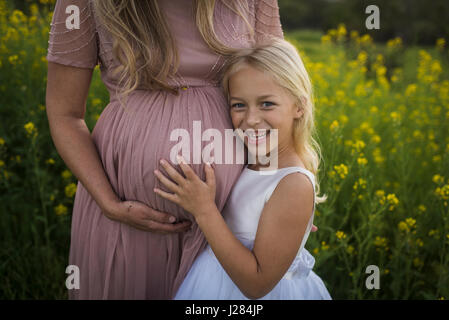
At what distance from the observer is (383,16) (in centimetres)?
1191

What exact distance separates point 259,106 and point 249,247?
45cm

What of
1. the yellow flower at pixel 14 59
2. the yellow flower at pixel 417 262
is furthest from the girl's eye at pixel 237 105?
the yellow flower at pixel 14 59

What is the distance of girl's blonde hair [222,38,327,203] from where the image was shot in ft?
3.81

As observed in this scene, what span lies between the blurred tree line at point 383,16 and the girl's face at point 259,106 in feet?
26.0

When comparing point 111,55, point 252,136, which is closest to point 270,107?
point 252,136

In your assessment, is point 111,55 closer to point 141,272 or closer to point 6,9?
point 141,272

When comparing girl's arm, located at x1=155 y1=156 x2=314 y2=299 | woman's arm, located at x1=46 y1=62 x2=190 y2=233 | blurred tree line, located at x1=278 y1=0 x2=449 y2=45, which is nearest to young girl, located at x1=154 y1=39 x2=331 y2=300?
girl's arm, located at x1=155 y1=156 x2=314 y2=299

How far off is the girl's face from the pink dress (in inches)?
3.3

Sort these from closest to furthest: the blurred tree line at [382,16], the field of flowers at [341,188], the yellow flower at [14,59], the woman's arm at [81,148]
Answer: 1. the woman's arm at [81,148]
2. the field of flowers at [341,188]
3. the yellow flower at [14,59]
4. the blurred tree line at [382,16]

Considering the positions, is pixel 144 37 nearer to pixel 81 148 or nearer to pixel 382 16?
pixel 81 148

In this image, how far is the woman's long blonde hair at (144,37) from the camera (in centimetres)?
114

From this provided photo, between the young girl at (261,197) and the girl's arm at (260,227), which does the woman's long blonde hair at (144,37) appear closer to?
the young girl at (261,197)

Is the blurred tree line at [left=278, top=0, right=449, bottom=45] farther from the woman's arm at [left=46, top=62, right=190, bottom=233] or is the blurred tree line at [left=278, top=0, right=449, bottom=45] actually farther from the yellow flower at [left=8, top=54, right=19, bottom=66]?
the woman's arm at [left=46, top=62, right=190, bottom=233]
